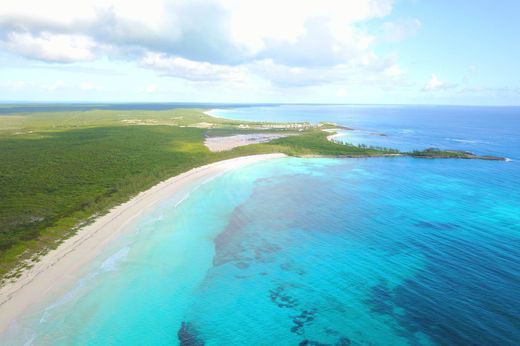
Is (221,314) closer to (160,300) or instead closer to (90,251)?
(160,300)

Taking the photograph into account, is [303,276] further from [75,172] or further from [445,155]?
[445,155]

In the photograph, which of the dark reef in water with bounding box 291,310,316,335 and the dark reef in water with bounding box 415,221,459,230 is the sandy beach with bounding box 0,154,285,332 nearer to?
the dark reef in water with bounding box 291,310,316,335

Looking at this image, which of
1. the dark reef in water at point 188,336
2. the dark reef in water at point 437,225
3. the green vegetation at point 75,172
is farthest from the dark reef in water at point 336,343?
the green vegetation at point 75,172

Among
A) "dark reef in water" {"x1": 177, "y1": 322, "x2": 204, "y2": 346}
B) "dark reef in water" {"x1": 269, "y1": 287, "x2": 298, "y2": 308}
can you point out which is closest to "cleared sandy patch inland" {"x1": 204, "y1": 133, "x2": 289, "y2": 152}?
"dark reef in water" {"x1": 269, "y1": 287, "x2": 298, "y2": 308}

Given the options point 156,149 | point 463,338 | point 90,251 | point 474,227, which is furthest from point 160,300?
point 156,149

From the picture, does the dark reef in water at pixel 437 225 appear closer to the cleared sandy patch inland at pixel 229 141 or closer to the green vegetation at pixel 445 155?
the green vegetation at pixel 445 155
